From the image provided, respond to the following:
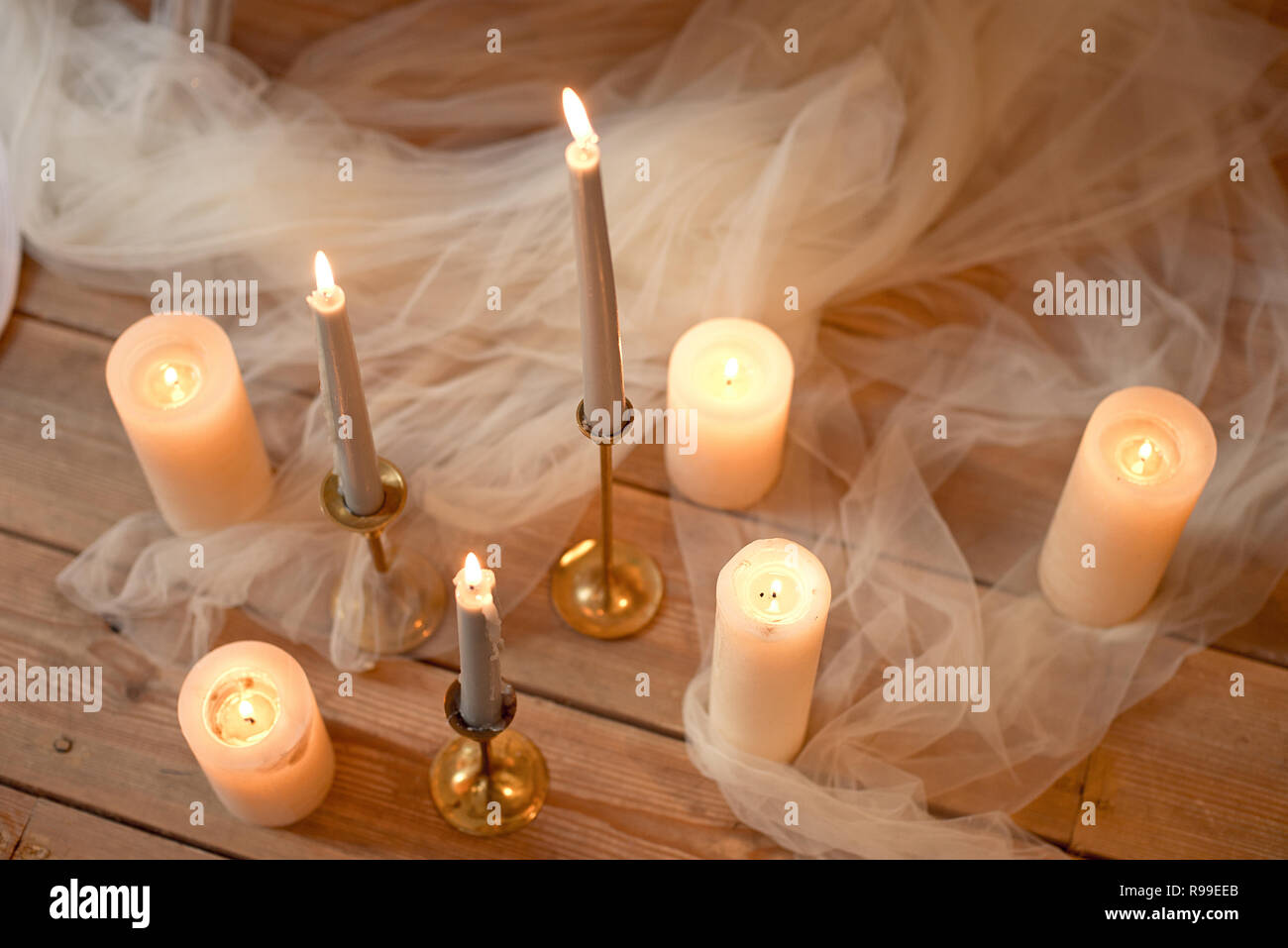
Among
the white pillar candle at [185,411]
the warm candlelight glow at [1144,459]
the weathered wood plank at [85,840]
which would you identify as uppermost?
the white pillar candle at [185,411]

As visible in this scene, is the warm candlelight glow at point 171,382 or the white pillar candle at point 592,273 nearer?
the white pillar candle at point 592,273

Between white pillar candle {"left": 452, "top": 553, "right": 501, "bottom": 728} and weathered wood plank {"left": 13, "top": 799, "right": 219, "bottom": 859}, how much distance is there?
1.15 feet

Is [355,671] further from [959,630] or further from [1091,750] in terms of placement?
[1091,750]

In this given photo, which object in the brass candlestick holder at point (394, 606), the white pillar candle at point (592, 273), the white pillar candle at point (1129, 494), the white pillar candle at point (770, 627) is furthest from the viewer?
the brass candlestick holder at point (394, 606)

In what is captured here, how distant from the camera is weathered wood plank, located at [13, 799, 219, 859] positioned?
116cm

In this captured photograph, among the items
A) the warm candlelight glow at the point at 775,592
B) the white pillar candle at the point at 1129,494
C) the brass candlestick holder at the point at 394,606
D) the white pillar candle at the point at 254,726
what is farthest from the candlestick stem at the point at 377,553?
the white pillar candle at the point at 1129,494

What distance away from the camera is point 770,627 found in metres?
1.04

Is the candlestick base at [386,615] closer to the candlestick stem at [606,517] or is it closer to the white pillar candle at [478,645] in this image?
the candlestick stem at [606,517]

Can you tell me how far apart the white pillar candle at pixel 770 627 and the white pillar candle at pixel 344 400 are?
0.28 metres

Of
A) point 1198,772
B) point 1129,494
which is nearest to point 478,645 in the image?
point 1129,494

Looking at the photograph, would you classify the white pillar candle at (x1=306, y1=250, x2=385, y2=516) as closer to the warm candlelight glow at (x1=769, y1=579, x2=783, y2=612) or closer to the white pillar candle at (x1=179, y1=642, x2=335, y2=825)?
the white pillar candle at (x1=179, y1=642, x2=335, y2=825)

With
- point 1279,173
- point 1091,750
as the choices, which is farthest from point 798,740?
point 1279,173

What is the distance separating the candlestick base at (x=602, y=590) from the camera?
1275 millimetres

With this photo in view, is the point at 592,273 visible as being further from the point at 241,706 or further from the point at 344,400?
the point at 241,706
